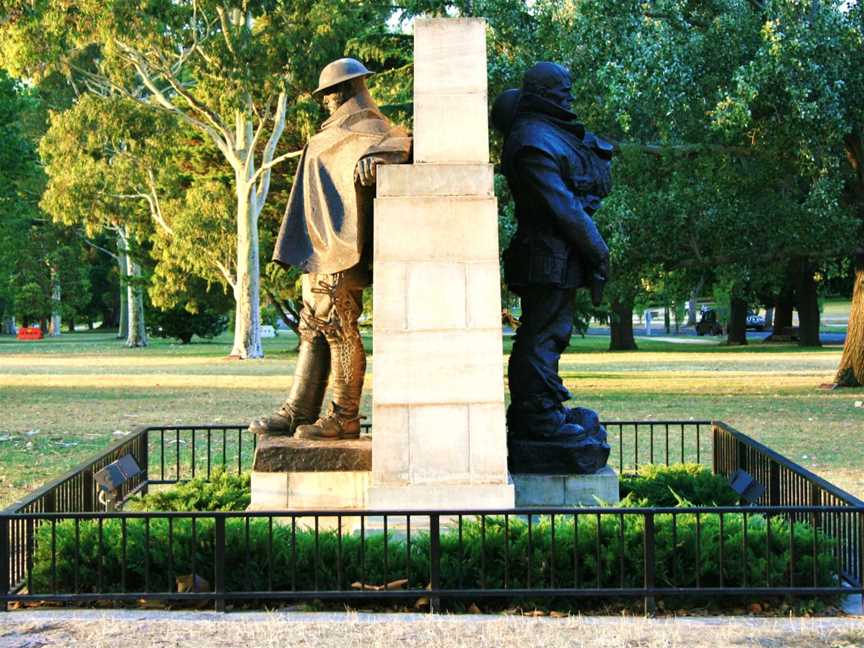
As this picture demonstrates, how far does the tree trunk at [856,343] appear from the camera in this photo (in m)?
27.9

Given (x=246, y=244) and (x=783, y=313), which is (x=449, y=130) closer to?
(x=246, y=244)

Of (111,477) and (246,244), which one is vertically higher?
(246,244)

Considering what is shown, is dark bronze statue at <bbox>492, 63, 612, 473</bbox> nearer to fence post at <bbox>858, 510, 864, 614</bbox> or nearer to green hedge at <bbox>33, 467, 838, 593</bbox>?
green hedge at <bbox>33, 467, 838, 593</bbox>

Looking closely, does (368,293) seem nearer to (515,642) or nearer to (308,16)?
(308,16)

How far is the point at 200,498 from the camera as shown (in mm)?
10477

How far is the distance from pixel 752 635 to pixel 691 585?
0.86m

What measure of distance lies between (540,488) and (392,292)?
6.26ft

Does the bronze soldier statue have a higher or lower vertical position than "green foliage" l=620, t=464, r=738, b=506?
higher

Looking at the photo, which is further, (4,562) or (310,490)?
(310,490)

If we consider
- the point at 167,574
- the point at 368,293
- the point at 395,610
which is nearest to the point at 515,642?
the point at 395,610

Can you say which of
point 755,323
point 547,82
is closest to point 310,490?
point 547,82

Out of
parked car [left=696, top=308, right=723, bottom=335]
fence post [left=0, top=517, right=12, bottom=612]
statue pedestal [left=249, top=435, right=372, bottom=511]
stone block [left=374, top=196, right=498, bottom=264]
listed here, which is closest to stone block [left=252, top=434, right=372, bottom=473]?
statue pedestal [left=249, top=435, right=372, bottom=511]

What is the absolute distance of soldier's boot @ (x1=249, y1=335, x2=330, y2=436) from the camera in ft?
30.6

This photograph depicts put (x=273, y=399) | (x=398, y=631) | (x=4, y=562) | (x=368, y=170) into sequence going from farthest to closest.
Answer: (x=273, y=399) < (x=368, y=170) < (x=4, y=562) < (x=398, y=631)
